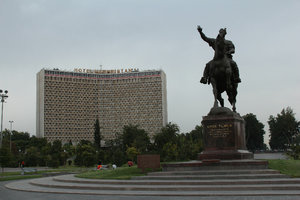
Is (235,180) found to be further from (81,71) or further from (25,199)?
(81,71)

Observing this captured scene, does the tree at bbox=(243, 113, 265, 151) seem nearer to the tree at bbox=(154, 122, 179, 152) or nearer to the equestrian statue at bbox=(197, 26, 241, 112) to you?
the tree at bbox=(154, 122, 179, 152)

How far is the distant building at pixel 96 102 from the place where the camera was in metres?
132

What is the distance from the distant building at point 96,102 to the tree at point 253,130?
50895 millimetres

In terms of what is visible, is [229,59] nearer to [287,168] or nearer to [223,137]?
[223,137]

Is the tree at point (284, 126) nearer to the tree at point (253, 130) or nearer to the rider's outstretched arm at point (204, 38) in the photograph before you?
the tree at point (253, 130)

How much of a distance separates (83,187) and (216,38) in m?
9.89

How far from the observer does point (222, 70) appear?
18328 millimetres

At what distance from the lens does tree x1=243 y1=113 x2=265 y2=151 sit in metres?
84.4

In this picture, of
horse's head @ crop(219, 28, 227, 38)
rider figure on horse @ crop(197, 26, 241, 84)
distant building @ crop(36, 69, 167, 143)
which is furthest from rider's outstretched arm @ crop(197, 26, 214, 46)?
distant building @ crop(36, 69, 167, 143)

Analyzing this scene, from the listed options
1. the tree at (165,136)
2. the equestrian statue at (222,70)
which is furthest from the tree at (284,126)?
the equestrian statue at (222,70)

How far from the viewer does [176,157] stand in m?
34.1

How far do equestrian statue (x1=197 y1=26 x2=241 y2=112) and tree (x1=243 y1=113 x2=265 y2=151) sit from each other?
6507 centimetres

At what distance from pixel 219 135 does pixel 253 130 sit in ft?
233

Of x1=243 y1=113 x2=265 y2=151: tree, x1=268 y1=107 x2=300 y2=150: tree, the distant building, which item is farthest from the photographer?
the distant building
